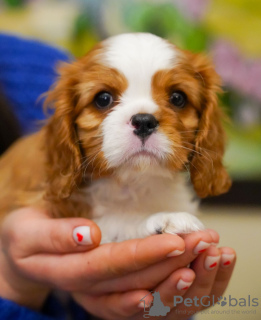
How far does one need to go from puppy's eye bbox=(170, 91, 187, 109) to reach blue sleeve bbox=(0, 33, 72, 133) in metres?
1.05

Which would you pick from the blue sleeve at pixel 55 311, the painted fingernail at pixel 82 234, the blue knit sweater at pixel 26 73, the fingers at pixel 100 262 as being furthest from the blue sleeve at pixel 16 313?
the blue knit sweater at pixel 26 73

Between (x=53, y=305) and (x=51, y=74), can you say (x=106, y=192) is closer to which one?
(x=53, y=305)

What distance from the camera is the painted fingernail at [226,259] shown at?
127 cm

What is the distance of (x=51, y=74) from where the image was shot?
229cm

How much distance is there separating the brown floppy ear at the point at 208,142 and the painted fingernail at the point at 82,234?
0.46 meters

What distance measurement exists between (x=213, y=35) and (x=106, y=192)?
1.48 meters

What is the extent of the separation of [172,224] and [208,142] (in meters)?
0.36

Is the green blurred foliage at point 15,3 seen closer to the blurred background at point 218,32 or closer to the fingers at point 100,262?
the blurred background at point 218,32

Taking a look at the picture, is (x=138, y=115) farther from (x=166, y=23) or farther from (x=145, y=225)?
(x=166, y=23)

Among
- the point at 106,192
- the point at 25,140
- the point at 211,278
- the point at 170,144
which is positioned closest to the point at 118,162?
the point at 170,144

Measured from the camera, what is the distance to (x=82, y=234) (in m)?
1.24

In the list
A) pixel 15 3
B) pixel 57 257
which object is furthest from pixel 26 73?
pixel 57 257

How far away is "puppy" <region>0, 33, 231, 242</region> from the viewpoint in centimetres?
125

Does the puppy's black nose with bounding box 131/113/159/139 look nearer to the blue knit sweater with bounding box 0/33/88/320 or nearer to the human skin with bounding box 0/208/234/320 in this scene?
the human skin with bounding box 0/208/234/320
